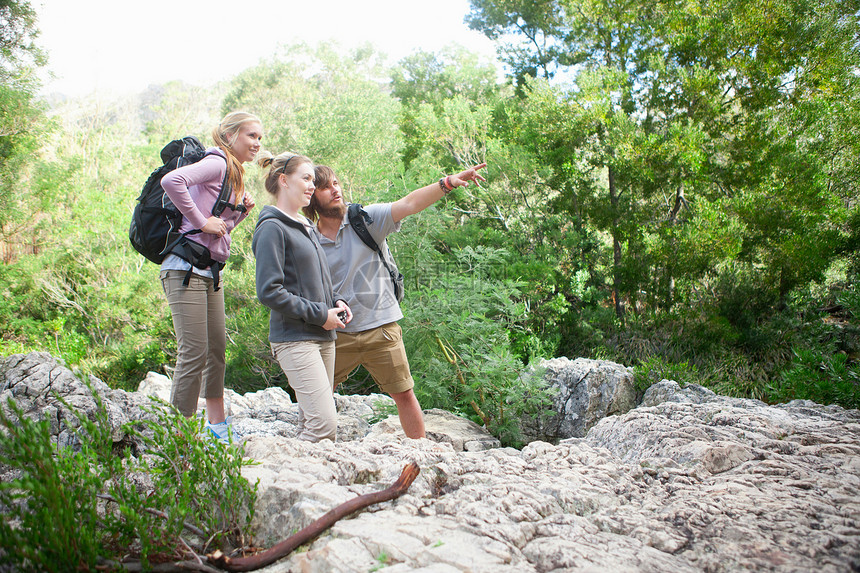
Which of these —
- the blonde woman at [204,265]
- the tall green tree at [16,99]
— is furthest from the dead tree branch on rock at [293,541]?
the tall green tree at [16,99]

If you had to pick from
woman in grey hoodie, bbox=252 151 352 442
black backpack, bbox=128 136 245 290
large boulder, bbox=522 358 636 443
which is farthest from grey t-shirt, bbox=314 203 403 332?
large boulder, bbox=522 358 636 443

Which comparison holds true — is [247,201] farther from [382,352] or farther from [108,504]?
[108,504]

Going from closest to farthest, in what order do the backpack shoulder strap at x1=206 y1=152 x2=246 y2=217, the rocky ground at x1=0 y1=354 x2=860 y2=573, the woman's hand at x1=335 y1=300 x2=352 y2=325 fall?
the rocky ground at x1=0 y1=354 x2=860 y2=573 < the woman's hand at x1=335 y1=300 x2=352 y2=325 < the backpack shoulder strap at x1=206 y1=152 x2=246 y2=217

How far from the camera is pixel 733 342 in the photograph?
27.0ft

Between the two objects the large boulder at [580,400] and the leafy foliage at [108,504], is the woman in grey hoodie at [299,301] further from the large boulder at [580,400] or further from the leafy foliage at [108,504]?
the large boulder at [580,400]

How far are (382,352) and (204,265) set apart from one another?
108 cm

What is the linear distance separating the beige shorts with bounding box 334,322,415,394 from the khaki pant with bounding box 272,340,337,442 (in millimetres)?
431

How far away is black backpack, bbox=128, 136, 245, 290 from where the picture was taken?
9.39 feet

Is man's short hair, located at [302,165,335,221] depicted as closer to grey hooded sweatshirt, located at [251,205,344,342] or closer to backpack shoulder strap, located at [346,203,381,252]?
backpack shoulder strap, located at [346,203,381,252]

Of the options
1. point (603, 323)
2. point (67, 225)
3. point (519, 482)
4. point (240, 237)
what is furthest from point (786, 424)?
point (67, 225)

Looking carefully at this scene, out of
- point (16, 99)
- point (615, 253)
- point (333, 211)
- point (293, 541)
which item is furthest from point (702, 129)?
point (16, 99)

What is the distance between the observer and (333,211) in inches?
124

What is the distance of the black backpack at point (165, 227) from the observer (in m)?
2.86

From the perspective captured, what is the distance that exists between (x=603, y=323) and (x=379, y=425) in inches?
257
